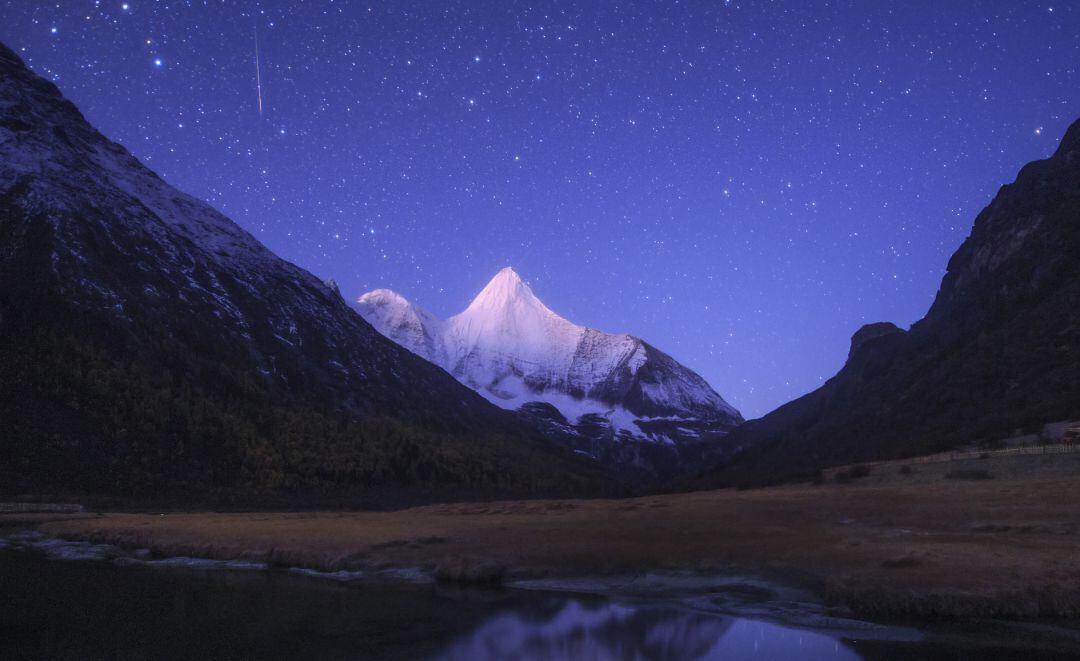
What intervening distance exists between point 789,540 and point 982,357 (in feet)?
309

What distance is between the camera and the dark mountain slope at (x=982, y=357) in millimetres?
83875

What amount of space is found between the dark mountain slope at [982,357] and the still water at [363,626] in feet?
218

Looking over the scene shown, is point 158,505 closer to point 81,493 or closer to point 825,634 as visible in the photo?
point 81,493

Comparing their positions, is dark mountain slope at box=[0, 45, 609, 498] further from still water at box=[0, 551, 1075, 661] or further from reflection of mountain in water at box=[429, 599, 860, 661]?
reflection of mountain in water at box=[429, 599, 860, 661]

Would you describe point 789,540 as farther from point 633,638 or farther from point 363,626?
point 363,626

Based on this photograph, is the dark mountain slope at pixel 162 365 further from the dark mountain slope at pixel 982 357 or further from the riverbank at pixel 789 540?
the dark mountain slope at pixel 982 357

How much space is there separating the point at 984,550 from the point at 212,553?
126 feet

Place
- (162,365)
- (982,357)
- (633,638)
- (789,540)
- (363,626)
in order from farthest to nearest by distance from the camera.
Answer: (162,365)
(982,357)
(789,540)
(363,626)
(633,638)

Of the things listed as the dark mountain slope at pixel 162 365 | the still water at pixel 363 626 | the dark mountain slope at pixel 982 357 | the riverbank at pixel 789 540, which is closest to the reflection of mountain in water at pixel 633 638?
the still water at pixel 363 626

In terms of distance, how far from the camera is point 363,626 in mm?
20609

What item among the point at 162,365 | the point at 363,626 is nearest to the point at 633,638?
the point at 363,626

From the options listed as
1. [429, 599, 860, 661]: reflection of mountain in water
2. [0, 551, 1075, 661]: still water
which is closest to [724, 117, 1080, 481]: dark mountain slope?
[429, 599, 860, 661]: reflection of mountain in water

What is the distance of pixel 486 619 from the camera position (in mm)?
22062

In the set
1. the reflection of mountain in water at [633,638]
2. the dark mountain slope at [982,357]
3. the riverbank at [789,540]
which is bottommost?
the reflection of mountain in water at [633,638]
